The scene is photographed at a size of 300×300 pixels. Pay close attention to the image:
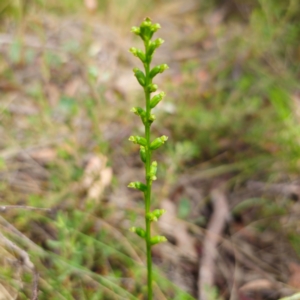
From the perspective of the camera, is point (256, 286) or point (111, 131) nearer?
point (256, 286)

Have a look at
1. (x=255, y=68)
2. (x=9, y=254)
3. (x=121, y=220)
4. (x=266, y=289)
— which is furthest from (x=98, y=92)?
(x=255, y=68)

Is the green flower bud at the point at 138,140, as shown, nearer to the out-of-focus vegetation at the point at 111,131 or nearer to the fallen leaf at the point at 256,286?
the out-of-focus vegetation at the point at 111,131

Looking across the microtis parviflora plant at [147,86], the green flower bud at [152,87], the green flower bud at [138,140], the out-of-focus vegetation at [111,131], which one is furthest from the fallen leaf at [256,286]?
the green flower bud at [152,87]

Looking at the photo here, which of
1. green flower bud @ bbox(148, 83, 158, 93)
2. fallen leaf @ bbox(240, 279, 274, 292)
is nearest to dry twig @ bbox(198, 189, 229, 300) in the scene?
fallen leaf @ bbox(240, 279, 274, 292)

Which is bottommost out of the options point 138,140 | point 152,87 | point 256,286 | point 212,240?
point 256,286

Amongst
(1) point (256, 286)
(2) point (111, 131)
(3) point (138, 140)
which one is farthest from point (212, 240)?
(3) point (138, 140)

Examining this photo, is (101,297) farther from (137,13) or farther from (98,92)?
(137,13)

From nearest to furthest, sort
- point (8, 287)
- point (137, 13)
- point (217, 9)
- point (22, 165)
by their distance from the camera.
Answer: point (8, 287) < point (22, 165) < point (137, 13) < point (217, 9)

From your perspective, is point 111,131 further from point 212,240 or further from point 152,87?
point 152,87
